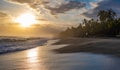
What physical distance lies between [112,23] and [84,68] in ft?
268

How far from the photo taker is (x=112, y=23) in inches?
3506

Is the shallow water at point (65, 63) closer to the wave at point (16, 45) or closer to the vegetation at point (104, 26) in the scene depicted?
the wave at point (16, 45)

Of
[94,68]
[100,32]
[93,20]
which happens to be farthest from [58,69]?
[93,20]

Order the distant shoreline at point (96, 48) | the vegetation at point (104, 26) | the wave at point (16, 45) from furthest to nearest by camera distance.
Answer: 1. the vegetation at point (104, 26)
2. the wave at point (16, 45)
3. the distant shoreline at point (96, 48)

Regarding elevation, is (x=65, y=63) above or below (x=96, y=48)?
above

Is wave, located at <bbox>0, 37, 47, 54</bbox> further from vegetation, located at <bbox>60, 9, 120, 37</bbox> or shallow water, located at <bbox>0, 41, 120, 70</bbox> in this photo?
vegetation, located at <bbox>60, 9, 120, 37</bbox>

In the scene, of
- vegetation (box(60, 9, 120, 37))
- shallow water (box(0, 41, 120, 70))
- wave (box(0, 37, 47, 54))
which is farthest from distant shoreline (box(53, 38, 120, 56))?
vegetation (box(60, 9, 120, 37))

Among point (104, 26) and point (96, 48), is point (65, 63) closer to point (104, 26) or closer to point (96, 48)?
point (96, 48)

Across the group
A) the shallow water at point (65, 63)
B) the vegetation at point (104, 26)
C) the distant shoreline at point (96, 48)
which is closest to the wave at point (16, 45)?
the distant shoreline at point (96, 48)

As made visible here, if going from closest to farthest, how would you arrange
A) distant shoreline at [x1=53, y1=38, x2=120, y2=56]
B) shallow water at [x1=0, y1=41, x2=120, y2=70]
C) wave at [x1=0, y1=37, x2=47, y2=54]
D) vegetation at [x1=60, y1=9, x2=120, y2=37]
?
shallow water at [x1=0, y1=41, x2=120, y2=70] < distant shoreline at [x1=53, y1=38, x2=120, y2=56] < wave at [x1=0, y1=37, x2=47, y2=54] < vegetation at [x1=60, y1=9, x2=120, y2=37]

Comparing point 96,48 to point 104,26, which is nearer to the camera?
point 96,48

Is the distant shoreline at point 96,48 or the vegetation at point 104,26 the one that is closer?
the distant shoreline at point 96,48

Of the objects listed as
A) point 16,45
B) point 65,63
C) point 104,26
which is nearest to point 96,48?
point 65,63

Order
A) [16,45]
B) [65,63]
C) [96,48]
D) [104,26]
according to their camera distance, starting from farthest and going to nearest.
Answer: [104,26] → [16,45] → [96,48] → [65,63]
